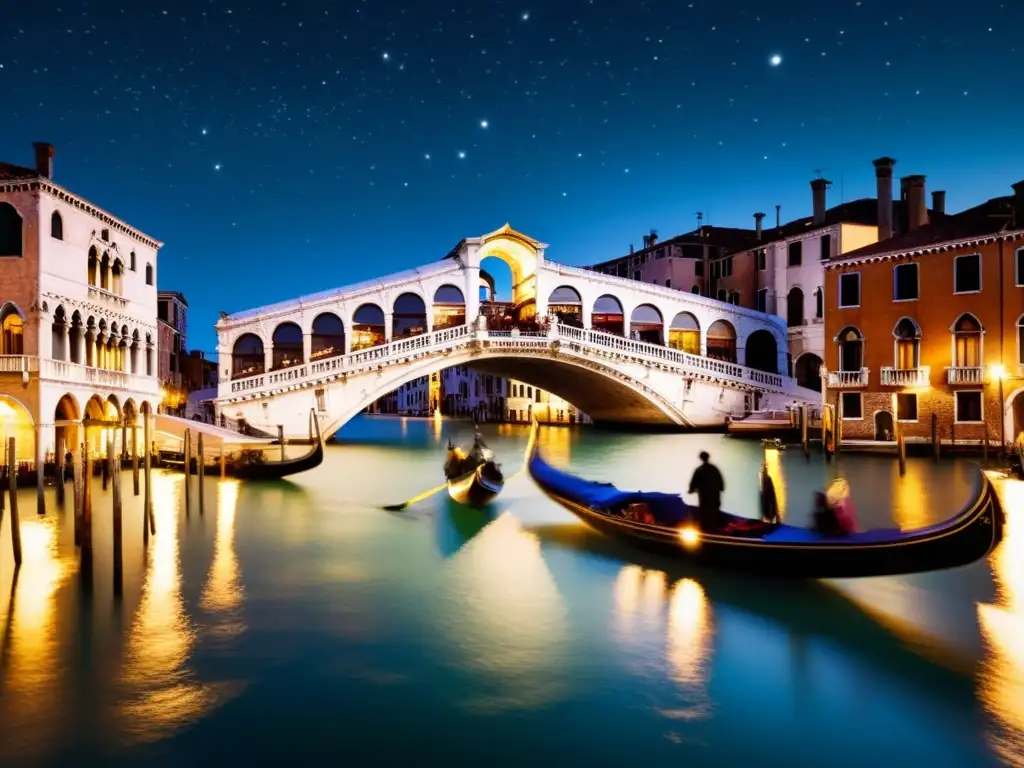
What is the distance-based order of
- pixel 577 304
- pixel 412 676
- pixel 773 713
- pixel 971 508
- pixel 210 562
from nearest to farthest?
1. pixel 773 713
2. pixel 412 676
3. pixel 971 508
4. pixel 210 562
5. pixel 577 304

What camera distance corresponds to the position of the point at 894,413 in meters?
14.1

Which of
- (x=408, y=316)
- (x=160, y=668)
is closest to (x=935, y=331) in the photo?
(x=408, y=316)

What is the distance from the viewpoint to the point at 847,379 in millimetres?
14594

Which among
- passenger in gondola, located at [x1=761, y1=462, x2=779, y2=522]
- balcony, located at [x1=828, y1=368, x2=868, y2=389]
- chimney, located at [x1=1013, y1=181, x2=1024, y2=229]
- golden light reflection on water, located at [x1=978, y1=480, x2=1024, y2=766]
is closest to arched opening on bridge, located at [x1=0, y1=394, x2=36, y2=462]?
passenger in gondola, located at [x1=761, y1=462, x2=779, y2=522]

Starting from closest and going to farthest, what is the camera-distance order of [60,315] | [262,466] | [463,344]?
[60,315] < [262,466] < [463,344]

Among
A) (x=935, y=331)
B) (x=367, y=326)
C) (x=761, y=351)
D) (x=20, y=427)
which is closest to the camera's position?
(x=20, y=427)

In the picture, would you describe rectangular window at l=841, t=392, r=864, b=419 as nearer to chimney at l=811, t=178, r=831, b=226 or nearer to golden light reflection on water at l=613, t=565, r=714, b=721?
chimney at l=811, t=178, r=831, b=226

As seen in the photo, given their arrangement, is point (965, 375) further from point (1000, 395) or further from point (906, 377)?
point (906, 377)

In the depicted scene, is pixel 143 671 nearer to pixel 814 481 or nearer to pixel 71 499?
pixel 71 499

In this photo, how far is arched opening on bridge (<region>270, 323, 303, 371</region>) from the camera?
17391 millimetres

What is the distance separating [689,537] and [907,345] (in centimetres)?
1025

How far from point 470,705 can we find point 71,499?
772cm

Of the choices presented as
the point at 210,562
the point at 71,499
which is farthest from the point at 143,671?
the point at 71,499

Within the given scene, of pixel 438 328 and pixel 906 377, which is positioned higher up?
pixel 438 328
